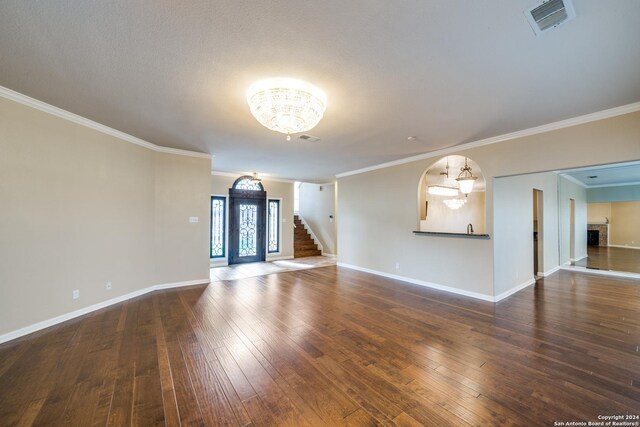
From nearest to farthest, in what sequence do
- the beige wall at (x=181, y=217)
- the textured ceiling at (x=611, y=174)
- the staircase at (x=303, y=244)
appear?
the beige wall at (x=181, y=217) → the textured ceiling at (x=611, y=174) → the staircase at (x=303, y=244)

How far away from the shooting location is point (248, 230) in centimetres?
804

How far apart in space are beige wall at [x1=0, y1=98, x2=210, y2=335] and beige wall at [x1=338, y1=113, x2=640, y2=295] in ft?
13.4

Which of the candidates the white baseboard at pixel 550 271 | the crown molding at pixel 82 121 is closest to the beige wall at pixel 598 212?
the white baseboard at pixel 550 271

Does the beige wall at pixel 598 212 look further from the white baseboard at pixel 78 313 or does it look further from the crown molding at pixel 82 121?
the white baseboard at pixel 78 313

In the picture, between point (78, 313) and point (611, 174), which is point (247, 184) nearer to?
point (78, 313)

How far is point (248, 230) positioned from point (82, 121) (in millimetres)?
5041

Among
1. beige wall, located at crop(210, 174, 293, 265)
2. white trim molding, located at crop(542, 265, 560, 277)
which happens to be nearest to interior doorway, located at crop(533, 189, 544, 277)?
white trim molding, located at crop(542, 265, 560, 277)

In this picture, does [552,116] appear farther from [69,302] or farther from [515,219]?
[69,302]

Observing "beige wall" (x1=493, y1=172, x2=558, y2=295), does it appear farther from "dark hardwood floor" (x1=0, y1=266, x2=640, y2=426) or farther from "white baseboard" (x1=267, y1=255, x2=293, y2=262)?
"white baseboard" (x1=267, y1=255, x2=293, y2=262)

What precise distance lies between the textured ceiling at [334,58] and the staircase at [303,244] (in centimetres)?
656

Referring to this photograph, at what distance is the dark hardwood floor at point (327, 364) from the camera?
1.78m

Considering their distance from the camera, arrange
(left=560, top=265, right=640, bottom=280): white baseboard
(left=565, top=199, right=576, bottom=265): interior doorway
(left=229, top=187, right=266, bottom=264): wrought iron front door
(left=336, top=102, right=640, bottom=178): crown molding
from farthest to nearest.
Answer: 1. (left=565, top=199, right=576, bottom=265): interior doorway
2. (left=229, top=187, right=266, bottom=264): wrought iron front door
3. (left=560, top=265, right=640, bottom=280): white baseboard
4. (left=336, top=102, right=640, bottom=178): crown molding

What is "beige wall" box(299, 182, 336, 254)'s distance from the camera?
9703 mm

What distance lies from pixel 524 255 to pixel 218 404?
6110 millimetres
